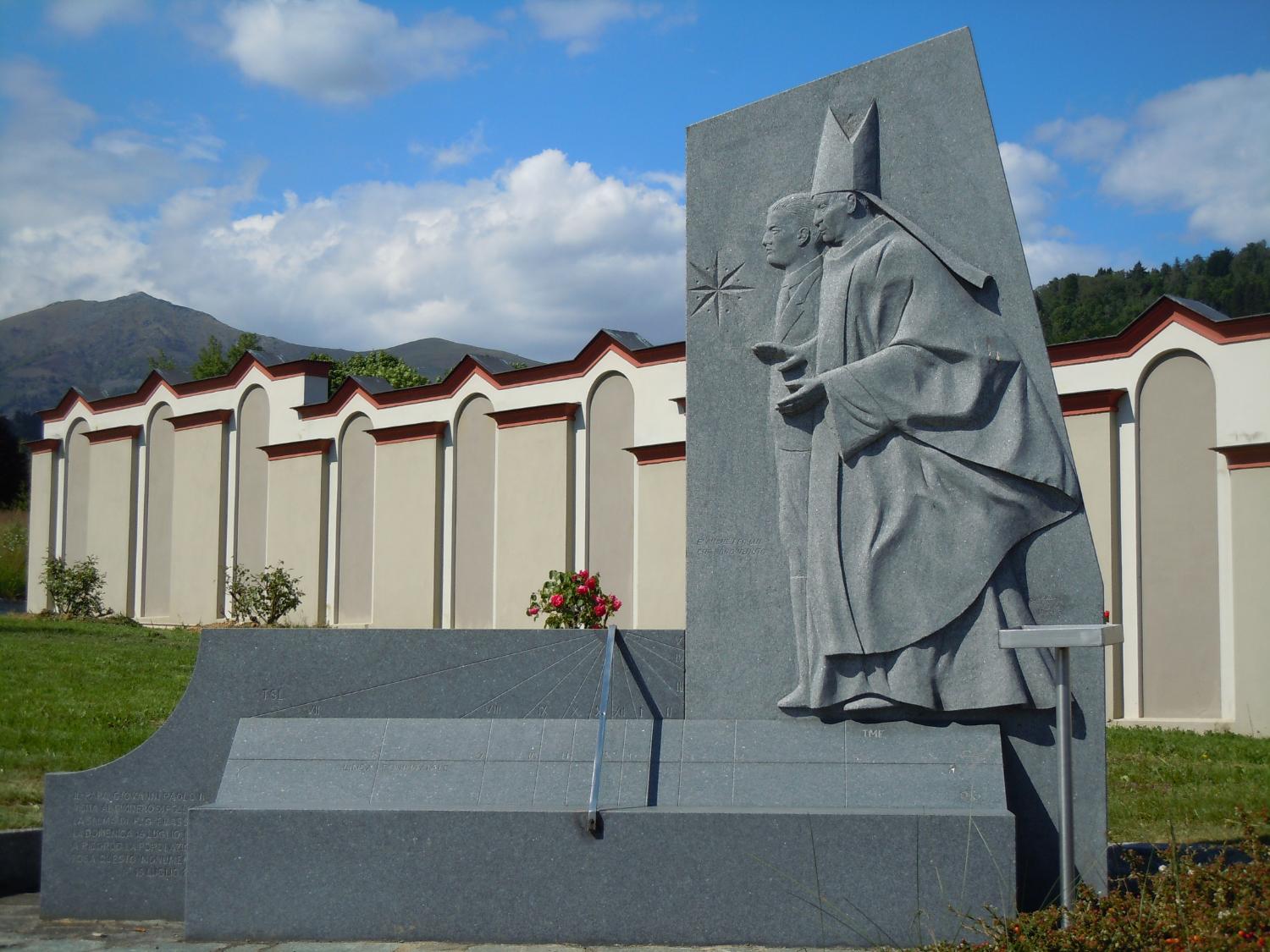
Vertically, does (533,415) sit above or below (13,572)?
above

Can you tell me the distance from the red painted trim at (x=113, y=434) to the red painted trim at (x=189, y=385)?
53cm

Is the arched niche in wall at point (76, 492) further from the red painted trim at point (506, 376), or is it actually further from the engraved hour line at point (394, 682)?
the engraved hour line at point (394, 682)

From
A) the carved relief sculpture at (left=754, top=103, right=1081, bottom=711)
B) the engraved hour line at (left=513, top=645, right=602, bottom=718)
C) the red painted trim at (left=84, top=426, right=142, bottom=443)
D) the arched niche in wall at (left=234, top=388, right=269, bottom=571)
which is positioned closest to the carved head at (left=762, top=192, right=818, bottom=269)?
the carved relief sculpture at (left=754, top=103, right=1081, bottom=711)

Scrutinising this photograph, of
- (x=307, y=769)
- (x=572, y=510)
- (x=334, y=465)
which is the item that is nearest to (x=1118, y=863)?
(x=307, y=769)

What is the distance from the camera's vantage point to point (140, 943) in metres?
5.59

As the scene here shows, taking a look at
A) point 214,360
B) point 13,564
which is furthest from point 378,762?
point 214,360

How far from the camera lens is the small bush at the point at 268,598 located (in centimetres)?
2034

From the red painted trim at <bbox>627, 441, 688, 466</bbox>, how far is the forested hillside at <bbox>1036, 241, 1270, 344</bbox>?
48.4ft

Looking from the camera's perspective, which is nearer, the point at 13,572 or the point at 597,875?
the point at 597,875

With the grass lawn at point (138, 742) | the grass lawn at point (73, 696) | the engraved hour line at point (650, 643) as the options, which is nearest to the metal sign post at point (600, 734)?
the engraved hour line at point (650, 643)

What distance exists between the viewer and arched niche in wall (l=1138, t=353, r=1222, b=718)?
499 inches

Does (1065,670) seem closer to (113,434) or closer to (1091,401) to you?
(1091,401)

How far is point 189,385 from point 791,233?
19423 mm

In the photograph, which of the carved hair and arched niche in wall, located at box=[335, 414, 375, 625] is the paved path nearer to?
the carved hair
